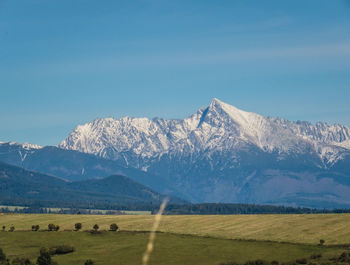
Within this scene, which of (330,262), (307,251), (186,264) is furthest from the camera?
(307,251)

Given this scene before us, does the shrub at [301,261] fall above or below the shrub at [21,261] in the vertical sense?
below

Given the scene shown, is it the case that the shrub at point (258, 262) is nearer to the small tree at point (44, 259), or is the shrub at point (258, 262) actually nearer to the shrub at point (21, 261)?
the small tree at point (44, 259)

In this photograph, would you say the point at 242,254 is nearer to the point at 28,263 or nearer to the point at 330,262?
the point at 330,262

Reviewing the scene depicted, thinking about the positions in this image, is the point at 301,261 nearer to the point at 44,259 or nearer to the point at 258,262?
the point at 258,262

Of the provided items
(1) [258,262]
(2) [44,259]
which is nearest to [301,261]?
(1) [258,262]

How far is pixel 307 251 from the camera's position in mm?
191000

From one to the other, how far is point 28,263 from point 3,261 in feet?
42.1

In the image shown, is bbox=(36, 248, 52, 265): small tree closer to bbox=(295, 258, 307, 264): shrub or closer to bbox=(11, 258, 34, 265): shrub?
bbox=(11, 258, 34, 265): shrub

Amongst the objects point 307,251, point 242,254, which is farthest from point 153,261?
point 307,251

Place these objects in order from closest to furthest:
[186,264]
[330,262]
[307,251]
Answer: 1. [330,262]
2. [186,264]
3. [307,251]

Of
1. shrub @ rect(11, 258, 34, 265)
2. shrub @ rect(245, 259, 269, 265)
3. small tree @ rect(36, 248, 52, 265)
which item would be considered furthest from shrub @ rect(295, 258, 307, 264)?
shrub @ rect(11, 258, 34, 265)

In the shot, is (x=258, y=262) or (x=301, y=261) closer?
(x=301, y=261)

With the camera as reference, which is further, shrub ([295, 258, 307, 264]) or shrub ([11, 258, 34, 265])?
shrub ([11, 258, 34, 265])

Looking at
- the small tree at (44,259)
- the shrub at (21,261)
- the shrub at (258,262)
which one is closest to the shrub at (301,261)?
the shrub at (258,262)
